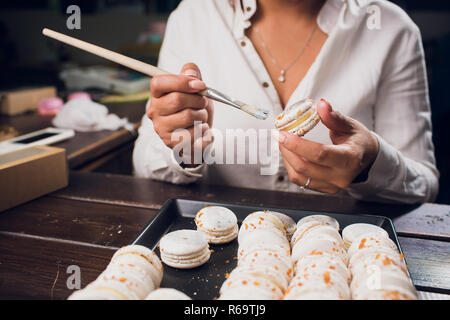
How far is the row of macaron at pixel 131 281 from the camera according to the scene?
1.96 feet

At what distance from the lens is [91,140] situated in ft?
5.57

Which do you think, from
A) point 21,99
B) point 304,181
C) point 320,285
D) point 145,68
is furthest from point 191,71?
point 21,99

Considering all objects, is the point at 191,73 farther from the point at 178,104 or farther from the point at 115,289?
the point at 115,289

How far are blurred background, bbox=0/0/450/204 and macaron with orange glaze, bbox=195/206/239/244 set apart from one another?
1666 millimetres

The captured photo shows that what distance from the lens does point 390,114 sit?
1403 millimetres

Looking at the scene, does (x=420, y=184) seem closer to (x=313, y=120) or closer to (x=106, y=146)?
(x=313, y=120)

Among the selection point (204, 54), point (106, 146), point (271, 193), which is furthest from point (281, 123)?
point (106, 146)

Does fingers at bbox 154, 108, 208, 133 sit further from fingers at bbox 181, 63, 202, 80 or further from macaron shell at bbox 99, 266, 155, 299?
macaron shell at bbox 99, 266, 155, 299

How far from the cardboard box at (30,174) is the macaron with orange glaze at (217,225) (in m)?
0.50

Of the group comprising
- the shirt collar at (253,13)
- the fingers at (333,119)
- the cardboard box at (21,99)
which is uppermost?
the shirt collar at (253,13)

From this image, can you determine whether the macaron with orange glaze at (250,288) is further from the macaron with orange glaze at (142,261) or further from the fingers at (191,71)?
the fingers at (191,71)

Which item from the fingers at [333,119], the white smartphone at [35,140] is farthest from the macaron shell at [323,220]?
the white smartphone at [35,140]
